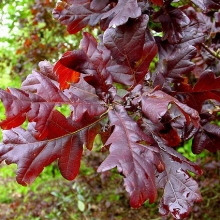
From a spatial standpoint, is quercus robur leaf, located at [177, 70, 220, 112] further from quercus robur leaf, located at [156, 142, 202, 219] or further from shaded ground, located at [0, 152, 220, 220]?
shaded ground, located at [0, 152, 220, 220]

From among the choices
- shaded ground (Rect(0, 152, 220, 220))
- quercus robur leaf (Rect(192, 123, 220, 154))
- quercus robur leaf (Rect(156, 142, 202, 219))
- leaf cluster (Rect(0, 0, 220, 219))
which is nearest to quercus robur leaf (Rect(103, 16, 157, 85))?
leaf cluster (Rect(0, 0, 220, 219))

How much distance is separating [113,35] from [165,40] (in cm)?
25

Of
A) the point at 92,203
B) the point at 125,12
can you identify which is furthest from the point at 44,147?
the point at 92,203

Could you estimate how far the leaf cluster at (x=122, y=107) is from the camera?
0.87 metres

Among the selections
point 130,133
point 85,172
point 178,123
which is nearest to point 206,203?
point 85,172

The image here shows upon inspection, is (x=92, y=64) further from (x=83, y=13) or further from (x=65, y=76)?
(x=83, y=13)

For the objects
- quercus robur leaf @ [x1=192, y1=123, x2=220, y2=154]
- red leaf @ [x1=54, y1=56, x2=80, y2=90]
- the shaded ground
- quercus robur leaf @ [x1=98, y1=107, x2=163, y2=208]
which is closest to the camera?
quercus robur leaf @ [x1=98, y1=107, x2=163, y2=208]

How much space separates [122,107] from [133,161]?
0.20 meters

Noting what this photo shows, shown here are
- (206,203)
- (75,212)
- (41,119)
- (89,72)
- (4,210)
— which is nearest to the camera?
(41,119)

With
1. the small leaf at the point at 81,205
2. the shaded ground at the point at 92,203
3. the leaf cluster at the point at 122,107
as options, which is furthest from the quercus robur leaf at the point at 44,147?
the small leaf at the point at 81,205

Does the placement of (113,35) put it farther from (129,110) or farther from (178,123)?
(178,123)

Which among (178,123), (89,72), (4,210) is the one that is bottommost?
(4,210)

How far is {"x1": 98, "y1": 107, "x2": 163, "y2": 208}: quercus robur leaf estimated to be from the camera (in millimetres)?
812

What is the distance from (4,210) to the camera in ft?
14.6
